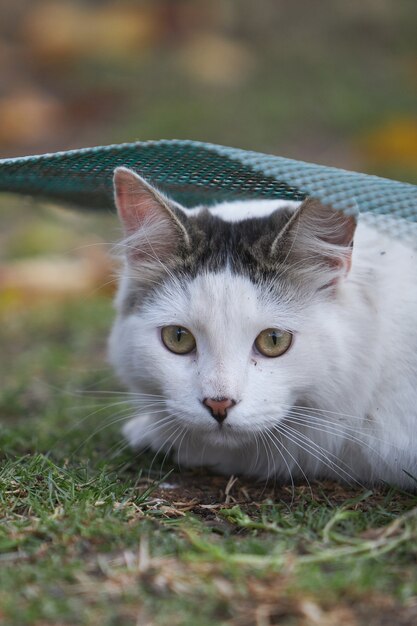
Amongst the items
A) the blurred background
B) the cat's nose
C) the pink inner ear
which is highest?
the blurred background

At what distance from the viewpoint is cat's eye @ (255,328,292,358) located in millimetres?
2227

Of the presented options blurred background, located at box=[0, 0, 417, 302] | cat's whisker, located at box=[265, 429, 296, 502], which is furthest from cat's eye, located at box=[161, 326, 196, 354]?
blurred background, located at box=[0, 0, 417, 302]

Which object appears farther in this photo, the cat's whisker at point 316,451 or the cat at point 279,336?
Answer: the cat's whisker at point 316,451

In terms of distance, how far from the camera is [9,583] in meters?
1.69

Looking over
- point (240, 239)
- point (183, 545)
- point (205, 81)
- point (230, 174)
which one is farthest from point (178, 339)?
point (205, 81)

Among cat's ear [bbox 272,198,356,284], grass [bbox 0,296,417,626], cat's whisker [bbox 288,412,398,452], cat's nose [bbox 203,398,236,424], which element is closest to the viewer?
grass [bbox 0,296,417,626]

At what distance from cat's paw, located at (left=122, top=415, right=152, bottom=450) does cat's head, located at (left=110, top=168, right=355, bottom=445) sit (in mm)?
286

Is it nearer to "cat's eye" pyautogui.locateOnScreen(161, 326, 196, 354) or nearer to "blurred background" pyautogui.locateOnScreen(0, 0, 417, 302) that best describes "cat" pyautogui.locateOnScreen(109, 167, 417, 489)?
"cat's eye" pyautogui.locateOnScreen(161, 326, 196, 354)

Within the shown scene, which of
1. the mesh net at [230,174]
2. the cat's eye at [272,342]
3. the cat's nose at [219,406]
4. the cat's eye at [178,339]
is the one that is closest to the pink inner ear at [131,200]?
the mesh net at [230,174]

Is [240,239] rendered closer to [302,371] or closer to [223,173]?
[223,173]

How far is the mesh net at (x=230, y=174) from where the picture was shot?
7.81 feet

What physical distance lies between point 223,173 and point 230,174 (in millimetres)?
22

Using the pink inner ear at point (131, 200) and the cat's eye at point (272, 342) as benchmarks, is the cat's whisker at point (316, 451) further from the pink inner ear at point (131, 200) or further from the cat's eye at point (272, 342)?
the pink inner ear at point (131, 200)

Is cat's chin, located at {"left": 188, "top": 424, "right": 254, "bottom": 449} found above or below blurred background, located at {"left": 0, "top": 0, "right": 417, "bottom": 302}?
below
